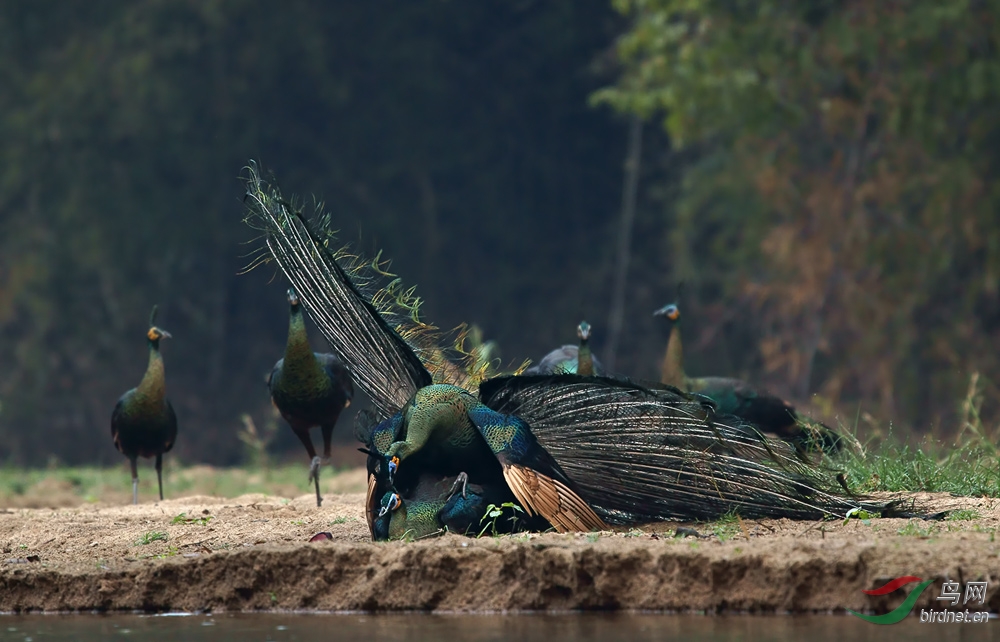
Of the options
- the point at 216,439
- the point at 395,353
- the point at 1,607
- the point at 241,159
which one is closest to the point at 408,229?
the point at 241,159

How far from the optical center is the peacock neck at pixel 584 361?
315 inches

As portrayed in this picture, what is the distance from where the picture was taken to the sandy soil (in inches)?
190

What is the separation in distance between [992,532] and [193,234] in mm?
13850

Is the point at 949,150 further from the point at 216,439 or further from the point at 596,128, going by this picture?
the point at 216,439

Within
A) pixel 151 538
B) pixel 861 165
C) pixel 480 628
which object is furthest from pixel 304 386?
pixel 861 165

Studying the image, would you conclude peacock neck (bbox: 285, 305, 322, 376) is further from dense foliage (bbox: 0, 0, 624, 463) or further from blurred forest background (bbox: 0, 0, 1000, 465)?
dense foliage (bbox: 0, 0, 624, 463)

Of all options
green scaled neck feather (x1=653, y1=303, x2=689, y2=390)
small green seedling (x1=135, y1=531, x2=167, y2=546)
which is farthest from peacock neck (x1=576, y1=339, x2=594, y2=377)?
small green seedling (x1=135, y1=531, x2=167, y2=546)

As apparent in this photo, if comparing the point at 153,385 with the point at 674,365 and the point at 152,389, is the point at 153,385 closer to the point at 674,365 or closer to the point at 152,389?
the point at 152,389

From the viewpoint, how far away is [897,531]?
5.47 meters

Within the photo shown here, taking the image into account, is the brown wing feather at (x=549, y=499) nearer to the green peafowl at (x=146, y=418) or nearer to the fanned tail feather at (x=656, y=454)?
the fanned tail feather at (x=656, y=454)

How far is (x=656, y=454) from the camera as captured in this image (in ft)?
20.3

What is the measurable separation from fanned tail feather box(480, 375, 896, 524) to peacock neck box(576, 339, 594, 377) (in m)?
1.59

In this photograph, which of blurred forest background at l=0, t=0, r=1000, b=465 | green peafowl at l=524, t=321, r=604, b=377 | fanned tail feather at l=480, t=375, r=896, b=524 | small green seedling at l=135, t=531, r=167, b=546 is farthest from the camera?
blurred forest background at l=0, t=0, r=1000, b=465

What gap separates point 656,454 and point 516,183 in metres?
13.7
